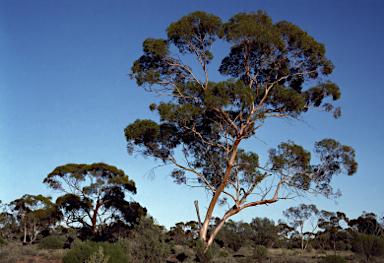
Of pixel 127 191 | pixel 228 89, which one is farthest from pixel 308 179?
pixel 127 191

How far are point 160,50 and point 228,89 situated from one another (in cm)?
433

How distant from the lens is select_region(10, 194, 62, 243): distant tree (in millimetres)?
31125

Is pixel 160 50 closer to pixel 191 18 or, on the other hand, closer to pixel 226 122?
pixel 191 18

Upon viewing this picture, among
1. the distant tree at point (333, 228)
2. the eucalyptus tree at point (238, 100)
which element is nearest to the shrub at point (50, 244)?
the eucalyptus tree at point (238, 100)

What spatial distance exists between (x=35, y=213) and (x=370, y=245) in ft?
99.0

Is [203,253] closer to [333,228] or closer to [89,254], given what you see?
[89,254]

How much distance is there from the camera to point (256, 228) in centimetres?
3694

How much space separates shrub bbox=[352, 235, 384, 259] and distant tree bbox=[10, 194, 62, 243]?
78.2 feet

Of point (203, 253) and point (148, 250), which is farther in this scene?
point (203, 253)

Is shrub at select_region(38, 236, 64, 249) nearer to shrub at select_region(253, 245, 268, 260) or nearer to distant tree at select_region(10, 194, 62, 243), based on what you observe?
distant tree at select_region(10, 194, 62, 243)

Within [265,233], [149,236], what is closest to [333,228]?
[265,233]

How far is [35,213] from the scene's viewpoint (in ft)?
111

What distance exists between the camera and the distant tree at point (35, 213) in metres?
31.1

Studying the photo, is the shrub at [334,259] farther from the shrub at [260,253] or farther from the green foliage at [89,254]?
the green foliage at [89,254]
